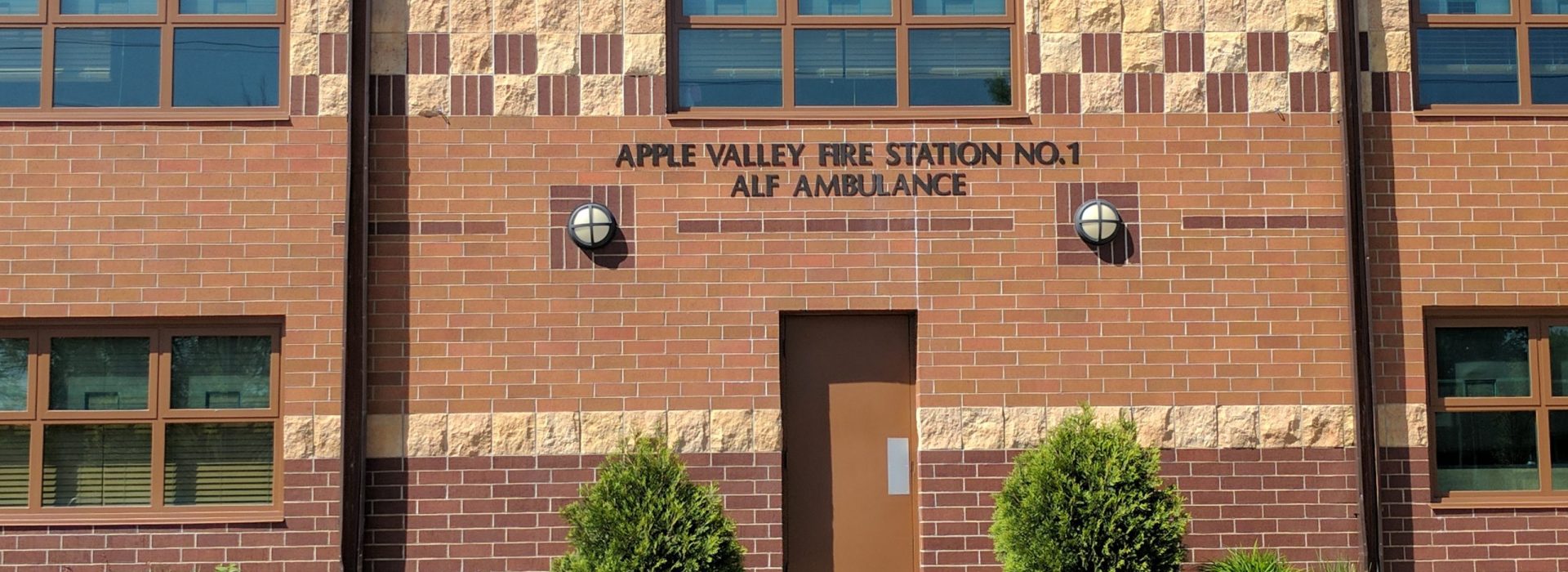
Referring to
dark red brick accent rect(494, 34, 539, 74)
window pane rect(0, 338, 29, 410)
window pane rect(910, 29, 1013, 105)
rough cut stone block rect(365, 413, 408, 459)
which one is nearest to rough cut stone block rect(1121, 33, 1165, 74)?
window pane rect(910, 29, 1013, 105)

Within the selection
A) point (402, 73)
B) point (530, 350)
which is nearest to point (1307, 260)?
point (530, 350)

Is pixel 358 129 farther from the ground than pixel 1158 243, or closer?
farther from the ground

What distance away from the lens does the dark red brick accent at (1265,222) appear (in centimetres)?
960

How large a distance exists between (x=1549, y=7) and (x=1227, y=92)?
2.57 meters

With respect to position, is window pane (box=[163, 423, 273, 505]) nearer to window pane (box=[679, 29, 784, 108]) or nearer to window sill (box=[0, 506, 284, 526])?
window sill (box=[0, 506, 284, 526])

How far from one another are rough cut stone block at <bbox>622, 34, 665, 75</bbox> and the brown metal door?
6.45 feet

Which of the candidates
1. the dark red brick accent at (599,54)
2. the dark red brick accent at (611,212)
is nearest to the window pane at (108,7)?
the dark red brick accent at (599,54)

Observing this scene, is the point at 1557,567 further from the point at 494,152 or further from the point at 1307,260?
the point at 494,152

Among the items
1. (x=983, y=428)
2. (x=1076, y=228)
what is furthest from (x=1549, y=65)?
(x=983, y=428)

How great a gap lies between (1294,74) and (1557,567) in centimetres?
384

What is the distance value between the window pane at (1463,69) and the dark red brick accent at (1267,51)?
1026mm

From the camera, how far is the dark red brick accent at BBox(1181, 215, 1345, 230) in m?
9.60

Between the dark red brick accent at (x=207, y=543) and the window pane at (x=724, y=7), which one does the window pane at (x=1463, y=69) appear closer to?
the window pane at (x=724, y=7)

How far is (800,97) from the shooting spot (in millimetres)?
9781
